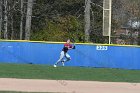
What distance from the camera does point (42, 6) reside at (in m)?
45.8

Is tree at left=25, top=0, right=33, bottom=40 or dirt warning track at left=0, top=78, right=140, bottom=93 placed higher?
tree at left=25, top=0, right=33, bottom=40

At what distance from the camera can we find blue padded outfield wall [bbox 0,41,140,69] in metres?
28.4

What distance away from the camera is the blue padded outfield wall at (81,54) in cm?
2838

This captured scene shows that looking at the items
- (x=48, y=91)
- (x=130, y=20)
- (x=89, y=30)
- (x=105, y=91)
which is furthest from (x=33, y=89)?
(x=130, y=20)

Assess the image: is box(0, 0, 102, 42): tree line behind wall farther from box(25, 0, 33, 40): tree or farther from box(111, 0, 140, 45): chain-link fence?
box(111, 0, 140, 45): chain-link fence

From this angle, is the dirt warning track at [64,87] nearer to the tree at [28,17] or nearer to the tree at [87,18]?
the tree at [28,17]

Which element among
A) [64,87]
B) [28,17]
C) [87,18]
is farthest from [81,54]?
[87,18]

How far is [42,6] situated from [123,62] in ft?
62.4

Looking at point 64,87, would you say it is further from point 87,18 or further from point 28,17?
point 87,18

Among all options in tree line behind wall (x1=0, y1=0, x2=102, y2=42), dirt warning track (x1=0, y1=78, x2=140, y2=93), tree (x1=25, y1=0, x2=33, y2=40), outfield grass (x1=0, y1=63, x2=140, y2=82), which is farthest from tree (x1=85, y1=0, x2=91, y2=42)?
dirt warning track (x1=0, y1=78, x2=140, y2=93)

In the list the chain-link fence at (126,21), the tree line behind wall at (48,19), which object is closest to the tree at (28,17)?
the tree line behind wall at (48,19)

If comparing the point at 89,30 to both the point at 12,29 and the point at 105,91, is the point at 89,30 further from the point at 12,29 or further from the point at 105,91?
the point at 105,91

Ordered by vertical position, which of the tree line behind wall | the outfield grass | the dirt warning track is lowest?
the outfield grass

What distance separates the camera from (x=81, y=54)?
1120 inches
